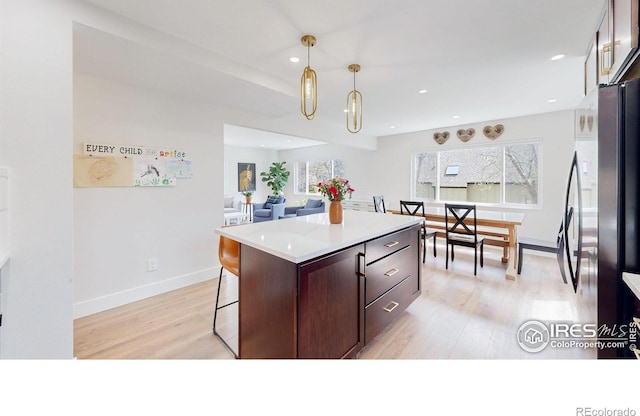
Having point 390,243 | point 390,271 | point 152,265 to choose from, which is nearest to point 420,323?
point 390,271

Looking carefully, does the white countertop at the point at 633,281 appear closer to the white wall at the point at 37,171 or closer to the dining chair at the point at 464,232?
the dining chair at the point at 464,232

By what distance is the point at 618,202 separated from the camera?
3.34 ft

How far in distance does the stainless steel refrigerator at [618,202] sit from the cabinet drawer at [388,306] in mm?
1099

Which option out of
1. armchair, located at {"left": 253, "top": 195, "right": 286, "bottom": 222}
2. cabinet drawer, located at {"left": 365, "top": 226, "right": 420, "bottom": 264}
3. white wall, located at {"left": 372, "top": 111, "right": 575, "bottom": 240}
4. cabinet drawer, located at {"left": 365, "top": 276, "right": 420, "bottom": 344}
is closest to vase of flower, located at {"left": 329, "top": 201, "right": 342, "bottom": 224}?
cabinet drawer, located at {"left": 365, "top": 226, "right": 420, "bottom": 264}

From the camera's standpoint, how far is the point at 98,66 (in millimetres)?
2158

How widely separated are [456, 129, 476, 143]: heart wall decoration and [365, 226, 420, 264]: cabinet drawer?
365 cm

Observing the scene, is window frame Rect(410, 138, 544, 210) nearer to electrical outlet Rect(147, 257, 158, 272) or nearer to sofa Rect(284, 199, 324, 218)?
sofa Rect(284, 199, 324, 218)

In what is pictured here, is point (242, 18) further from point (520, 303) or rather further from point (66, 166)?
point (520, 303)

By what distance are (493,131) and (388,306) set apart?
14.5 feet

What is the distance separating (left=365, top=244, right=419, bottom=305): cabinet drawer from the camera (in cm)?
177

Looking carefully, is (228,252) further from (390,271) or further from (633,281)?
(633,281)

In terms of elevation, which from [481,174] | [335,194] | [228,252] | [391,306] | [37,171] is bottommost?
[391,306]
